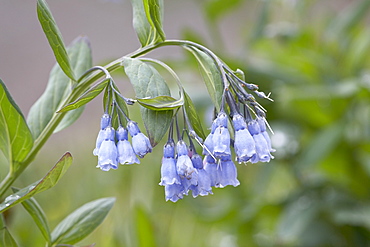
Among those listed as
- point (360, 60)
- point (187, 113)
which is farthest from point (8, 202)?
point (360, 60)

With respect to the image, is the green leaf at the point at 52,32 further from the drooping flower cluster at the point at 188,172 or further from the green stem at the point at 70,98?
the drooping flower cluster at the point at 188,172

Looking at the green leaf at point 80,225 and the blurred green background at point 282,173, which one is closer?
the green leaf at point 80,225

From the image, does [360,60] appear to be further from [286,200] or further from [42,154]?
[42,154]

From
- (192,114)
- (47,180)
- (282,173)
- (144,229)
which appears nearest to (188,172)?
(192,114)

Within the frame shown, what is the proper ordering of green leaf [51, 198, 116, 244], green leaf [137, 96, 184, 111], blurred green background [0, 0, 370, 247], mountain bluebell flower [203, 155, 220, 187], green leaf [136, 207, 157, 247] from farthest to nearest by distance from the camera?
blurred green background [0, 0, 370, 247]
green leaf [136, 207, 157, 247]
green leaf [51, 198, 116, 244]
mountain bluebell flower [203, 155, 220, 187]
green leaf [137, 96, 184, 111]

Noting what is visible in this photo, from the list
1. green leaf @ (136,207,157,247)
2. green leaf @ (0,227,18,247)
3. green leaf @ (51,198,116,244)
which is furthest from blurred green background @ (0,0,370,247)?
green leaf @ (0,227,18,247)

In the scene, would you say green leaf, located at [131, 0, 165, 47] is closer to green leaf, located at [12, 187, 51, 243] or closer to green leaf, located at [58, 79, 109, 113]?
green leaf, located at [58, 79, 109, 113]

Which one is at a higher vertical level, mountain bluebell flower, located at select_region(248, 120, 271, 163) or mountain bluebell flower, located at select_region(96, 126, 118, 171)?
mountain bluebell flower, located at select_region(96, 126, 118, 171)

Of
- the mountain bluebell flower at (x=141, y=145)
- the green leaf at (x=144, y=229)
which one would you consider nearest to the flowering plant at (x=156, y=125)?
the mountain bluebell flower at (x=141, y=145)
